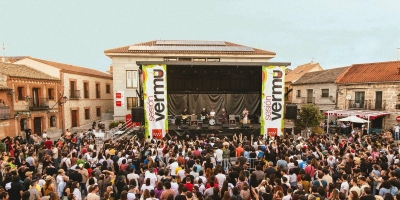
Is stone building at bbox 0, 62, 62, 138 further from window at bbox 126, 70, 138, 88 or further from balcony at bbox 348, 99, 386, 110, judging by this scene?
balcony at bbox 348, 99, 386, 110

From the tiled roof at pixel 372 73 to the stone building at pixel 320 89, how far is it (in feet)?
3.33

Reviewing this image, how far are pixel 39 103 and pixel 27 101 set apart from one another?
153cm

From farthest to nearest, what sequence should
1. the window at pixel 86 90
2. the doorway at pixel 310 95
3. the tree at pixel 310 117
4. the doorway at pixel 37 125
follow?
1. the doorway at pixel 310 95
2. the window at pixel 86 90
3. the doorway at pixel 37 125
4. the tree at pixel 310 117

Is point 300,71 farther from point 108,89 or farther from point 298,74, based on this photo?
point 108,89

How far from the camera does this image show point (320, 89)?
94.2ft

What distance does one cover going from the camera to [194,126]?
699 inches

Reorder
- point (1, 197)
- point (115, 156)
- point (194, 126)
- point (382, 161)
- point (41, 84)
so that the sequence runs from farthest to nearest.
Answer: point (41, 84), point (194, 126), point (115, 156), point (382, 161), point (1, 197)

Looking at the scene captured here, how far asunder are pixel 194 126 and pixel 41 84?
49.1ft

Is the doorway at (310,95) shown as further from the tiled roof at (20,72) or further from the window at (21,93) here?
the window at (21,93)

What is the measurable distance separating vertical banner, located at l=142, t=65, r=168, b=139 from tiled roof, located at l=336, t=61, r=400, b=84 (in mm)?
20046

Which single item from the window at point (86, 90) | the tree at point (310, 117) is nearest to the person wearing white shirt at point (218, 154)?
the tree at point (310, 117)

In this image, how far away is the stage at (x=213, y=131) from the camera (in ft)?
55.6

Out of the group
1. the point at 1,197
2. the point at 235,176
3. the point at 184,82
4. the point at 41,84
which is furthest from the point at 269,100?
the point at 41,84

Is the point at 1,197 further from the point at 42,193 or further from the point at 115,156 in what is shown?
the point at 115,156
